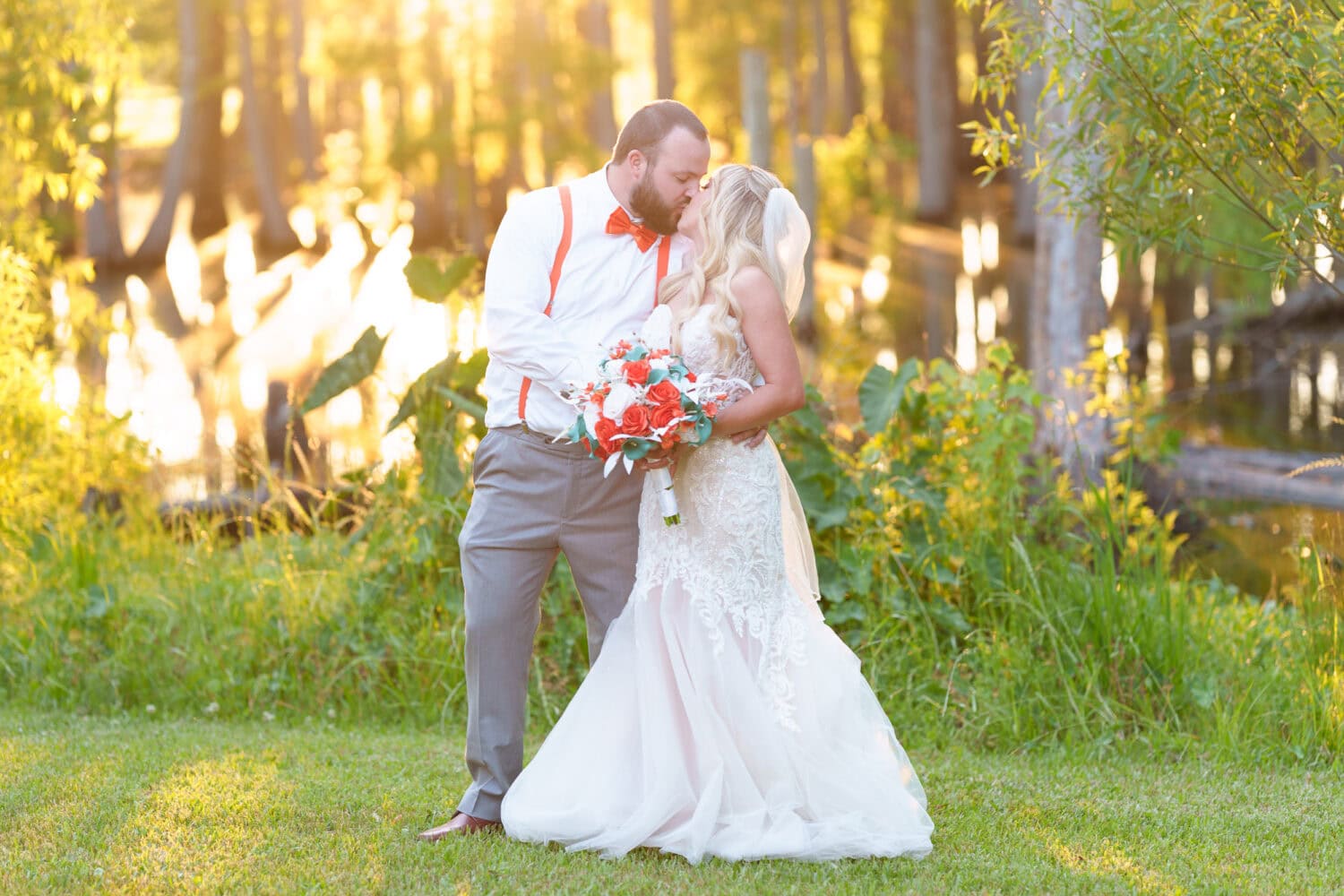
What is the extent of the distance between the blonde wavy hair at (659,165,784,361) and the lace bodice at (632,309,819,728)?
0.23ft

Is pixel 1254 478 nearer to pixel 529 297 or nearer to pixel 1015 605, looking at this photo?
pixel 1015 605

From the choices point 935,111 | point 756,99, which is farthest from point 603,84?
point 756,99

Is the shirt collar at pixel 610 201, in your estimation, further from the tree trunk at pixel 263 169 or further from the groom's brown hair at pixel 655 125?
the tree trunk at pixel 263 169

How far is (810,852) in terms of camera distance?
3.92m

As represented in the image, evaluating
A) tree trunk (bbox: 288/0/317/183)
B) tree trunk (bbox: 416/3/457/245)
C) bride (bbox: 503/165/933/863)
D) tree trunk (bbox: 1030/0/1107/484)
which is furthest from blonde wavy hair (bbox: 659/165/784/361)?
tree trunk (bbox: 288/0/317/183)

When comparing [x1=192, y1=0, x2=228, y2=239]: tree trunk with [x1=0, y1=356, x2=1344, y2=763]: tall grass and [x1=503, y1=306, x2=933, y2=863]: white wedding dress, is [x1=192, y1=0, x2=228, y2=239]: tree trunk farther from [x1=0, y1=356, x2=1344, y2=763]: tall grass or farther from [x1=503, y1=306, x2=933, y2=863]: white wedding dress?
[x1=503, y1=306, x2=933, y2=863]: white wedding dress

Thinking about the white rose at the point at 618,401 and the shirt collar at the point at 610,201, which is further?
the shirt collar at the point at 610,201

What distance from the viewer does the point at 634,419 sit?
3826mm

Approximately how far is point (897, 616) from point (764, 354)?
1982 millimetres

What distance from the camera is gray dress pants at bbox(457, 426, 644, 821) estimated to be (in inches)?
164

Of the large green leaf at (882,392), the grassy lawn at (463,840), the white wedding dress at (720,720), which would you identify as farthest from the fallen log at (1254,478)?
the white wedding dress at (720,720)

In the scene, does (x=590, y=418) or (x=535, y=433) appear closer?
(x=590, y=418)

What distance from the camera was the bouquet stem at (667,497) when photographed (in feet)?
13.4

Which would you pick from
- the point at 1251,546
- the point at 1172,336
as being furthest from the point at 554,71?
the point at 1251,546
